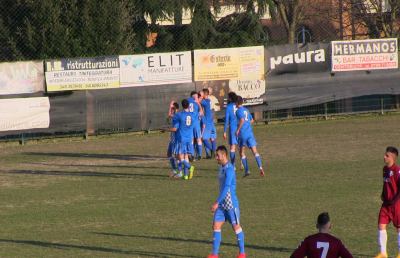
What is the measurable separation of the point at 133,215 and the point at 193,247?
3.22m

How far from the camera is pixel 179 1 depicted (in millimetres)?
35719

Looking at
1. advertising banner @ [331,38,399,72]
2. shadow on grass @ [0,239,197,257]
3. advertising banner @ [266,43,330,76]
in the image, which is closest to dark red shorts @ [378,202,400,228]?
shadow on grass @ [0,239,197,257]

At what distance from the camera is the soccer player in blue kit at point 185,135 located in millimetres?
20656

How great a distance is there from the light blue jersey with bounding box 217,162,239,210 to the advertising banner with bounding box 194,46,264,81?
1870 centimetres

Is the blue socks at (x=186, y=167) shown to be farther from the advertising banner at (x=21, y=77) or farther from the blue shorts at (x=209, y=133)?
the advertising banner at (x=21, y=77)

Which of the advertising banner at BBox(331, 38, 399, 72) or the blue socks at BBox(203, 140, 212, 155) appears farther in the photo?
the advertising banner at BBox(331, 38, 399, 72)

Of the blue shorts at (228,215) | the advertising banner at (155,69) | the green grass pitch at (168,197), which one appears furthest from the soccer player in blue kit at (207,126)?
the blue shorts at (228,215)

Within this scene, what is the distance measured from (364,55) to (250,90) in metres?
4.60

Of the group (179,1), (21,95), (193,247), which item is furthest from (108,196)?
(179,1)

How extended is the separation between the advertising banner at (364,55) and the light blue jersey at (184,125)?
1314cm

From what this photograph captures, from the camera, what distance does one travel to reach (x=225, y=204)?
Answer: 12367 millimetres

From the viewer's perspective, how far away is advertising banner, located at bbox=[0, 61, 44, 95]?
28.6 meters

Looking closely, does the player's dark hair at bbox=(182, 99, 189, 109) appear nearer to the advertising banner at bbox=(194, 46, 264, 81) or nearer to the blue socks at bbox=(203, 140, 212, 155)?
the blue socks at bbox=(203, 140, 212, 155)

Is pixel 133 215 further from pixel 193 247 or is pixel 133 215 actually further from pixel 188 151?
pixel 188 151
